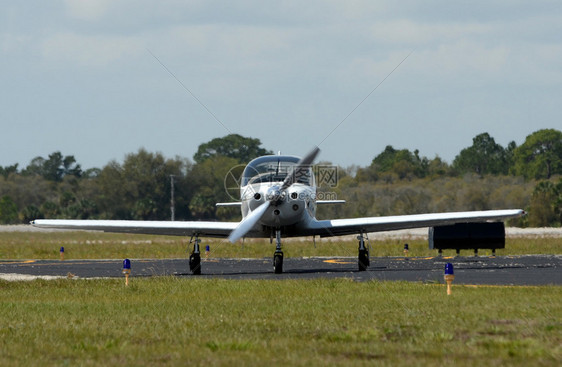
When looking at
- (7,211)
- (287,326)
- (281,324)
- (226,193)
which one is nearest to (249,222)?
(281,324)

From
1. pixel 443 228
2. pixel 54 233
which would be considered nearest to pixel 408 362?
pixel 443 228

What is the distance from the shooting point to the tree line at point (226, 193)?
90875 mm

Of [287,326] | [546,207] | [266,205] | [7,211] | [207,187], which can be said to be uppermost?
[207,187]

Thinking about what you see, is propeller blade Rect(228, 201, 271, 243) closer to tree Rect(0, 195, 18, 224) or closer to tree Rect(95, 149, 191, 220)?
tree Rect(95, 149, 191, 220)

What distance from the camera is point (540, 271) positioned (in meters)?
25.9

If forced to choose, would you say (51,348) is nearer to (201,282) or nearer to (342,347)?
(342,347)

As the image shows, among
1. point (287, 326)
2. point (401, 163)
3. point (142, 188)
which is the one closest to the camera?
point (287, 326)

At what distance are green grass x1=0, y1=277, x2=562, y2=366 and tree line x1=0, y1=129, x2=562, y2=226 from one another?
6064 centimetres

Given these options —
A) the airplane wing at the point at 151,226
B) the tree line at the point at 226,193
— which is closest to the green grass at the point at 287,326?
the airplane wing at the point at 151,226

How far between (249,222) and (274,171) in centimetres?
231

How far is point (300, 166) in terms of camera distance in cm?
2489

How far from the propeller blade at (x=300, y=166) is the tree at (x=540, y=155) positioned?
104 metres

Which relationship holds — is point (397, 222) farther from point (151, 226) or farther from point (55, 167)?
point (55, 167)

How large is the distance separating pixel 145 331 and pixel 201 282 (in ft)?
30.8
